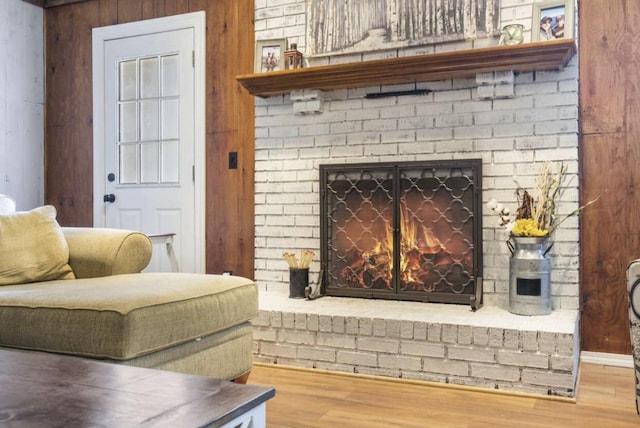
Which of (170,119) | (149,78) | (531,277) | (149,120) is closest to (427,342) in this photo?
(531,277)

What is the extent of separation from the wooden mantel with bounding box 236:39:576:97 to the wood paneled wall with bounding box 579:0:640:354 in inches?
10.3

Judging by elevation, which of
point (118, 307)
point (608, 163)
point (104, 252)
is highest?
point (608, 163)

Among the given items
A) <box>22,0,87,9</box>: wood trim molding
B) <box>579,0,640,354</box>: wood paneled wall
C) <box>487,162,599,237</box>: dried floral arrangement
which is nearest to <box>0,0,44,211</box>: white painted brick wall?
<box>22,0,87,9</box>: wood trim molding

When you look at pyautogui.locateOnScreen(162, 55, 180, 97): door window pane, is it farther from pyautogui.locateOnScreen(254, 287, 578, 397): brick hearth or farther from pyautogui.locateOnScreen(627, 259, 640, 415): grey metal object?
pyautogui.locateOnScreen(627, 259, 640, 415): grey metal object

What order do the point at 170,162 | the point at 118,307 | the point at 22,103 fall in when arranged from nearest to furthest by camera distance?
the point at 118,307 < the point at 170,162 < the point at 22,103

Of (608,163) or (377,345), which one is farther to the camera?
(608,163)

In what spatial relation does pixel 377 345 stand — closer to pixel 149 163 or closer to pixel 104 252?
pixel 104 252

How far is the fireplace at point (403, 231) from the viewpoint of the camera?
3.24m

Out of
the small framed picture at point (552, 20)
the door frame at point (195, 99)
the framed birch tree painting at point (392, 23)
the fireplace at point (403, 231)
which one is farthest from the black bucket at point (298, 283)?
the small framed picture at point (552, 20)

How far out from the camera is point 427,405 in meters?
2.46

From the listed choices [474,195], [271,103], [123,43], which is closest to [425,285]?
[474,195]

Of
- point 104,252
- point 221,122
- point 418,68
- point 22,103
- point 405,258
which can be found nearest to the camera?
point 104,252

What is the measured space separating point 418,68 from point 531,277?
3.98 feet

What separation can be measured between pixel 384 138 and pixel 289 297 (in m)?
1.06
